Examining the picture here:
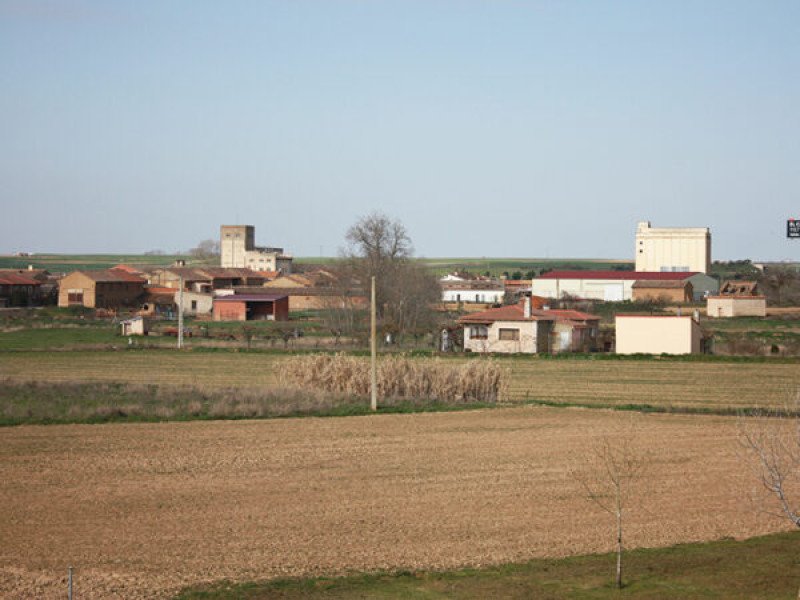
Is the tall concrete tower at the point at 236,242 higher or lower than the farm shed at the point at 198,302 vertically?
higher

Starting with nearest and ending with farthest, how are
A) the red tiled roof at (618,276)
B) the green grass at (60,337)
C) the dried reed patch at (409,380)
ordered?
the dried reed patch at (409,380), the green grass at (60,337), the red tiled roof at (618,276)

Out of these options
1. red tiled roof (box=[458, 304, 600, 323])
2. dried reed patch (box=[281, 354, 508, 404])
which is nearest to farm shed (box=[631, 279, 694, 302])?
red tiled roof (box=[458, 304, 600, 323])

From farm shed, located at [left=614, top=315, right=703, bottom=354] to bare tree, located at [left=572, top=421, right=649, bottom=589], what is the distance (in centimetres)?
2722

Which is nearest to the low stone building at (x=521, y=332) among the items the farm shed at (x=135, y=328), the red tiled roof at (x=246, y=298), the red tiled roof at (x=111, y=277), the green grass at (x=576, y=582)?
the farm shed at (x=135, y=328)

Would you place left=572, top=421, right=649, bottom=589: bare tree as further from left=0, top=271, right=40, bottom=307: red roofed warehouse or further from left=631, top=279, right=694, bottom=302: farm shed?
left=0, top=271, right=40, bottom=307: red roofed warehouse

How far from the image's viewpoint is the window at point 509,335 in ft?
169

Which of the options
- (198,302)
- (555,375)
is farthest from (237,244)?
(555,375)

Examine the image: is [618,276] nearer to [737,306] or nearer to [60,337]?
[737,306]

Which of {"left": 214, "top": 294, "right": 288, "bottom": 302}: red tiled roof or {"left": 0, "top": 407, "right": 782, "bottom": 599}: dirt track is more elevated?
{"left": 214, "top": 294, "right": 288, "bottom": 302}: red tiled roof

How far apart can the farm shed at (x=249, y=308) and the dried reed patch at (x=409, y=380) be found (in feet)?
152

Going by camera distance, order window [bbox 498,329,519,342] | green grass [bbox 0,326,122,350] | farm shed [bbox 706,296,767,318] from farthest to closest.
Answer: farm shed [bbox 706,296,767,318]
green grass [bbox 0,326,122,350]
window [bbox 498,329,519,342]

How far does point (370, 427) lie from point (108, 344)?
30519 mm

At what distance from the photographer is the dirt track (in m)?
13.7

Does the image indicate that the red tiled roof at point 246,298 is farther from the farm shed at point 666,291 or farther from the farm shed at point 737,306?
the farm shed at point 666,291
